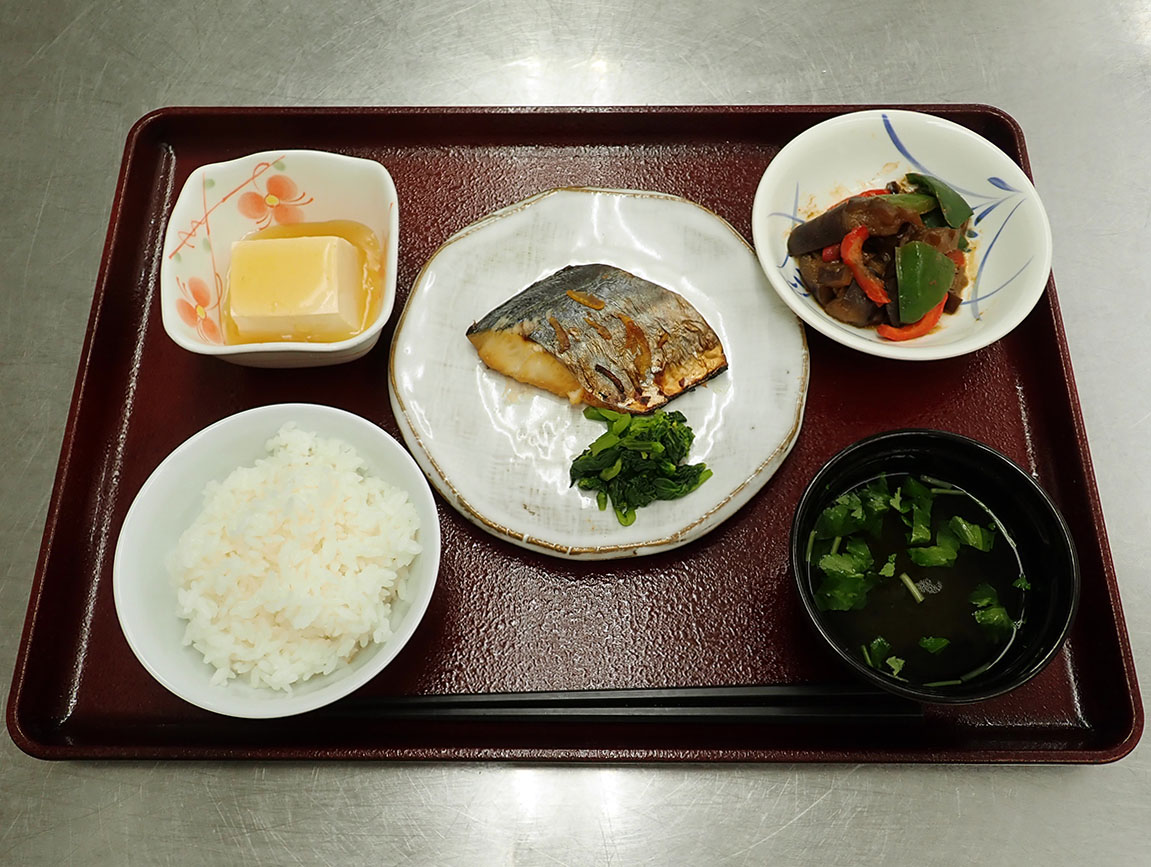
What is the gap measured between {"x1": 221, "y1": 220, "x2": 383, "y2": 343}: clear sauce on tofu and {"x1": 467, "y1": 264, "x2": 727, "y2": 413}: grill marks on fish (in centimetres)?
33

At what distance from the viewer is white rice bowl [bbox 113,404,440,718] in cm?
176

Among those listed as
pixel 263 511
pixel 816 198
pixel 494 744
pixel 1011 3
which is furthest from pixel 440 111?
pixel 1011 3

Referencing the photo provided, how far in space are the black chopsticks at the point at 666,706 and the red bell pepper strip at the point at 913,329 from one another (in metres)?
0.87

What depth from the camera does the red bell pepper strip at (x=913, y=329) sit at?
2.12 meters

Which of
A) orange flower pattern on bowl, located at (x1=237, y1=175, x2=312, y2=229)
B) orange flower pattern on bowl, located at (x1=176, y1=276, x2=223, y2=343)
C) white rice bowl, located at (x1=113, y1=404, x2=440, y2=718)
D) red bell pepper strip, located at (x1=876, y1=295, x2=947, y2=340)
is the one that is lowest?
white rice bowl, located at (x1=113, y1=404, x2=440, y2=718)

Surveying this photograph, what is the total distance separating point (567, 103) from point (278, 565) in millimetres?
1773

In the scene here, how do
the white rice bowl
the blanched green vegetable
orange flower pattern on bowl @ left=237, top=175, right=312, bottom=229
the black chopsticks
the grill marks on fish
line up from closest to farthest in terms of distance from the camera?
the white rice bowl < the black chopsticks < the blanched green vegetable < the grill marks on fish < orange flower pattern on bowl @ left=237, top=175, right=312, bottom=229

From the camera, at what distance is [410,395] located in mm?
2084

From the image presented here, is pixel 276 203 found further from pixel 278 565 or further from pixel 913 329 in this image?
pixel 913 329

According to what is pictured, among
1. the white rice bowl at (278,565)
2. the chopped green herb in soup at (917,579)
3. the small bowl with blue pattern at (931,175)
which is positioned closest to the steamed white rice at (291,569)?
the white rice bowl at (278,565)

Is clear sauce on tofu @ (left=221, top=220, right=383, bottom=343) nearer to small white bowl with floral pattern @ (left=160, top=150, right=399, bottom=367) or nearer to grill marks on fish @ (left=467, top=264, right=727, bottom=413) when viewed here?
small white bowl with floral pattern @ (left=160, top=150, right=399, bottom=367)

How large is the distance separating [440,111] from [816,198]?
3.59 ft

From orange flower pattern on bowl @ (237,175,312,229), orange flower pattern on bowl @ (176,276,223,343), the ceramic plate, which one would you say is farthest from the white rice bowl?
orange flower pattern on bowl @ (237,175,312,229)

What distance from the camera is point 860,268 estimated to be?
82.8 inches
